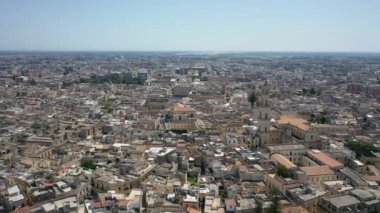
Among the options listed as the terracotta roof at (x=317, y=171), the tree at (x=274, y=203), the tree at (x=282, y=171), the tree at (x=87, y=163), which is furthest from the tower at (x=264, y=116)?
the tree at (x=87, y=163)

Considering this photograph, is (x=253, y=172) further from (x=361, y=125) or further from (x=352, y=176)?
(x=361, y=125)

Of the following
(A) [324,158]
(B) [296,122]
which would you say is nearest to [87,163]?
(A) [324,158]

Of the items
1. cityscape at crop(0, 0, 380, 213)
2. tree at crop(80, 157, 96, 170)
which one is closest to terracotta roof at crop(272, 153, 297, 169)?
cityscape at crop(0, 0, 380, 213)

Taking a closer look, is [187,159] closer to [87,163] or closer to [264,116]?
[87,163]

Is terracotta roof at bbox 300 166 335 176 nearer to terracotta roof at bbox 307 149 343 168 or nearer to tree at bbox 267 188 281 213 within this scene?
terracotta roof at bbox 307 149 343 168

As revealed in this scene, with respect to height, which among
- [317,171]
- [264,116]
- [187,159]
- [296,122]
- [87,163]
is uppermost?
[264,116]

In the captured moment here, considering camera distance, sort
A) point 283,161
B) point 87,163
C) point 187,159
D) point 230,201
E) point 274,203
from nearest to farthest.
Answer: point 274,203
point 230,201
point 87,163
point 283,161
point 187,159

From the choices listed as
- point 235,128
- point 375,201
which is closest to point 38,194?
point 375,201

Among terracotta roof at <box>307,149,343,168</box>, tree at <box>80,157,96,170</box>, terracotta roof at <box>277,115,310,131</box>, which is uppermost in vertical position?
terracotta roof at <box>277,115,310,131</box>
